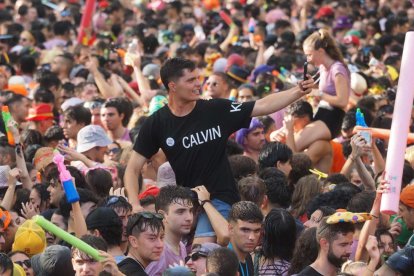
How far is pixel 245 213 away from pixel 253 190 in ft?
3.49

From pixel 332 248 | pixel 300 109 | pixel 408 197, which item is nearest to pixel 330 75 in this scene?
pixel 300 109

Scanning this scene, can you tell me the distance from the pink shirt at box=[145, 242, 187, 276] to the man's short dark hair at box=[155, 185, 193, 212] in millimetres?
294

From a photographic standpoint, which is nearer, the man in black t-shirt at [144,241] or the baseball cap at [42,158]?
the man in black t-shirt at [144,241]

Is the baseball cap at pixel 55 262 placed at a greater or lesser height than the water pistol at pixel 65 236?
lesser

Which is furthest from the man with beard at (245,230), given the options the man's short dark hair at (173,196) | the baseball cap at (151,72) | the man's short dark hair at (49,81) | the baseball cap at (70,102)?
the baseball cap at (151,72)

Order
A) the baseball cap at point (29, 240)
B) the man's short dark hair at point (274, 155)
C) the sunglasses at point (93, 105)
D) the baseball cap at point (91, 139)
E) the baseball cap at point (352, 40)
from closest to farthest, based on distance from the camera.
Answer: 1. the baseball cap at point (29, 240)
2. the man's short dark hair at point (274, 155)
3. the baseball cap at point (91, 139)
4. the sunglasses at point (93, 105)
5. the baseball cap at point (352, 40)

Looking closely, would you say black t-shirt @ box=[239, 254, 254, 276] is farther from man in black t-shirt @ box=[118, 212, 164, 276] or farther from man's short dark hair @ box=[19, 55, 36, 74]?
man's short dark hair @ box=[19, 55, 36, 74]

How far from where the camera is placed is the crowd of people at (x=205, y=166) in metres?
8.49

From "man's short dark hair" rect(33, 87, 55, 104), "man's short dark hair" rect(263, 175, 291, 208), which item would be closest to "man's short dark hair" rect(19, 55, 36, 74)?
"man's short dark hair" rect(33, 87, 55, 104)

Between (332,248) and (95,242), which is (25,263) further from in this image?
(332,248)

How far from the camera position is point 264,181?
33.9 feet

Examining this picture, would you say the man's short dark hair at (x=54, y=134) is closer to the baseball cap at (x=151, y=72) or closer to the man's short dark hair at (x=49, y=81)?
the man's short dark hair at (x=49, y=81)

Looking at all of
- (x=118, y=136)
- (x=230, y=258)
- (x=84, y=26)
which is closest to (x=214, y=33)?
(x=84, y=26)

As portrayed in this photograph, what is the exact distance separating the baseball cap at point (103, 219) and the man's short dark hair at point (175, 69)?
1086 mm
